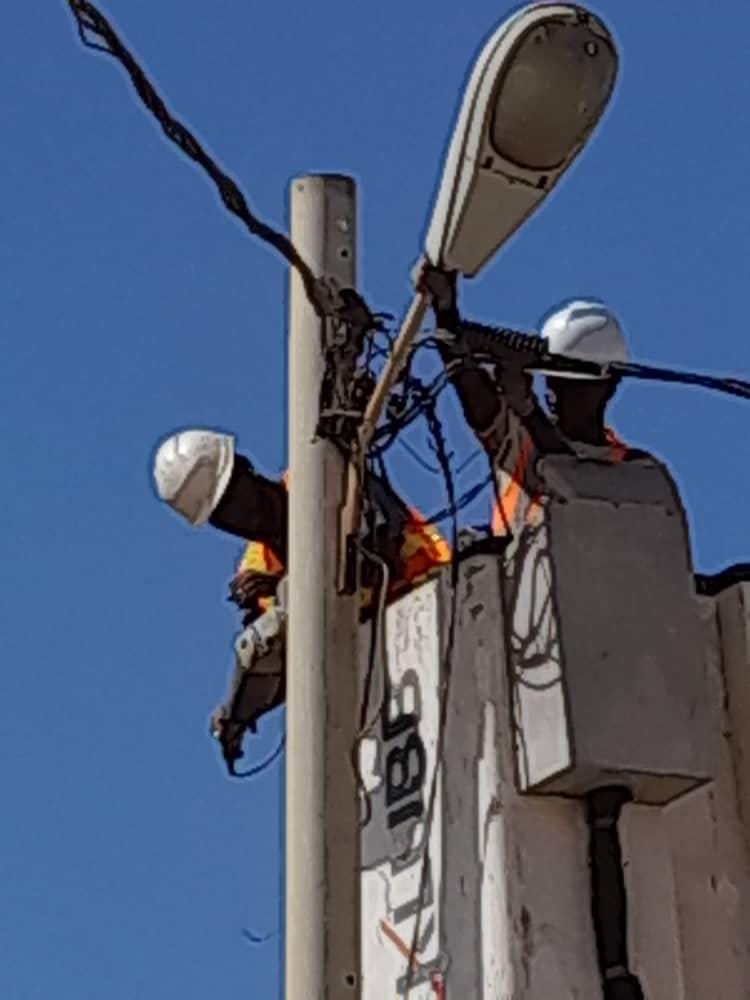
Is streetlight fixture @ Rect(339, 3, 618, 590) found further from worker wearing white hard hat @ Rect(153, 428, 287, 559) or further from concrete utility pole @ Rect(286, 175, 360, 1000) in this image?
worker wearing white hard hat @ Rect(153, 428, 287, 559)

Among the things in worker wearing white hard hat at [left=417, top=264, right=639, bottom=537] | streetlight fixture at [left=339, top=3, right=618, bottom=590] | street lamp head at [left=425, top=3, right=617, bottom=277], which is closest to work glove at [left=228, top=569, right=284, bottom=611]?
worker wearing white hard hat at [left=417, top=264, right=639, bottom=537]

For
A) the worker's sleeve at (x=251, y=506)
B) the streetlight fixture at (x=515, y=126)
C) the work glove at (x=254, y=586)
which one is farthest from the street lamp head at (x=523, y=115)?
the work glove at (x=254, y=586)

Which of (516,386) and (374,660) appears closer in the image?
(374,660)

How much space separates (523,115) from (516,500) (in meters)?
1.06

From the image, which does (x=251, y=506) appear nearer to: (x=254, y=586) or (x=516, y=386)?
(x=254, y=586)

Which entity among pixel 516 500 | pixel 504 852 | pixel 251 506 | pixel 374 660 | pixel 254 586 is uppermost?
pixel 251 506

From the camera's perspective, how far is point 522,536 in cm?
552

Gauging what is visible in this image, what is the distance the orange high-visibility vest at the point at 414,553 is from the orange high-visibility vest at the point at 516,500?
170 mm

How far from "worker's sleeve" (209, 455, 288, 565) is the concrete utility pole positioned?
104 cm

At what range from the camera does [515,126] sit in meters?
4.89

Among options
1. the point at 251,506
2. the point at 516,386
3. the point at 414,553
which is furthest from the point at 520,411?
the point at 251,506

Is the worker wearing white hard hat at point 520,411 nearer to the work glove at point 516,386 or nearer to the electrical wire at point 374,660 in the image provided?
the work glove at point 516,386

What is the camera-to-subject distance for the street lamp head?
484cm

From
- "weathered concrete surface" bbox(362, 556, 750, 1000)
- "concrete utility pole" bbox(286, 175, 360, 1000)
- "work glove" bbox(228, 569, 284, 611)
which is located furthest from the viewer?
"work glove" bbox(228, 569, 284, 611)
